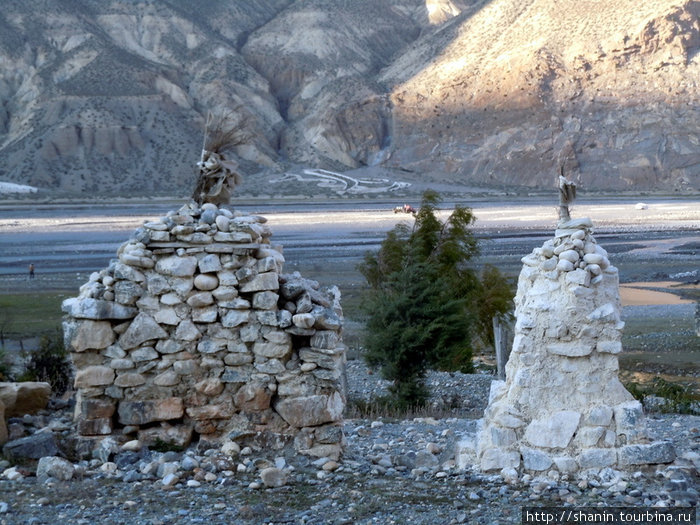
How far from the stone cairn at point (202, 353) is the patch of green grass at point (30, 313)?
13009 mm

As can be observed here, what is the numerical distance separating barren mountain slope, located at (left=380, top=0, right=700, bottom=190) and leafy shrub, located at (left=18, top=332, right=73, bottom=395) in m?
85.7

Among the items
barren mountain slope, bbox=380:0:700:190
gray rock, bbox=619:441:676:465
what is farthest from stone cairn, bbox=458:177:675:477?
barren mountain slope, bbox=380:0:700:190

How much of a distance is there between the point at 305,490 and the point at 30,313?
1949 centimetres

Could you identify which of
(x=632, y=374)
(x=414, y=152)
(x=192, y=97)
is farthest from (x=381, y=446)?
(x=192, y=97)

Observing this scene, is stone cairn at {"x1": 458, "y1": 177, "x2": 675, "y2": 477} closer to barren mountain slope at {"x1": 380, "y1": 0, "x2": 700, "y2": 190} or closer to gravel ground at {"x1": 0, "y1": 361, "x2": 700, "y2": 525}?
gravel ground at {"x1": 0, "y1": 361, "x2": 700, "y2": 525}

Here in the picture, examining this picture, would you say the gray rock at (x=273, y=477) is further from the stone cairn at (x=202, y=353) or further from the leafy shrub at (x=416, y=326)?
the leafy shrub at (x=416, y=326)

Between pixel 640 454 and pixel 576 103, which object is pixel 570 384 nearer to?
pixel 640 454

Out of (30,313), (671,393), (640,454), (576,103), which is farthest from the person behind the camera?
(576,103)

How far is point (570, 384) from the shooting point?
690 cm

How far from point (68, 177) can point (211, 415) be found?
8867cm

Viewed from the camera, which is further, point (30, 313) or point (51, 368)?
point (30, 313)

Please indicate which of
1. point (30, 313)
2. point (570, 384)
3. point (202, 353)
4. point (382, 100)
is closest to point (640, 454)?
point (570, 384)

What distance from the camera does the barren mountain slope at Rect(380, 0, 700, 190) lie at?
95.9 metres

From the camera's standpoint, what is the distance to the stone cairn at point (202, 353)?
763 centimetres
